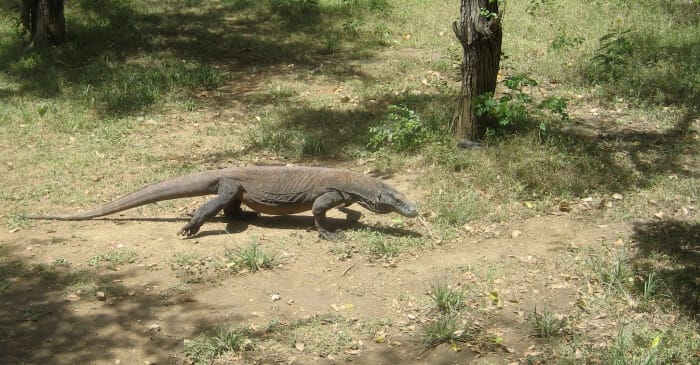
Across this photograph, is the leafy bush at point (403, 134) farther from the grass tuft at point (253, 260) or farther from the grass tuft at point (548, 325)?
the grass tuft at point (548, 325)

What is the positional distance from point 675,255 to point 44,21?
965 cm

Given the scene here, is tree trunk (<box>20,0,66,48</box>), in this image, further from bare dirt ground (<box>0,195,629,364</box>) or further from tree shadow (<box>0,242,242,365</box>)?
tree shadow (<box>0,242,242,365</box>)

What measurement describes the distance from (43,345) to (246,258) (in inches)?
65.9

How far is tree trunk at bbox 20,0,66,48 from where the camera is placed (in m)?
11.4

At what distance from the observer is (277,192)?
6562 millimetres

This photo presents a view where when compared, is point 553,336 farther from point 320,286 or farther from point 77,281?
point 77,281

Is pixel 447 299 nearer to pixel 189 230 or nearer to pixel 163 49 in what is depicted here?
pixel 189 230

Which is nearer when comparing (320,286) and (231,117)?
(320,286)

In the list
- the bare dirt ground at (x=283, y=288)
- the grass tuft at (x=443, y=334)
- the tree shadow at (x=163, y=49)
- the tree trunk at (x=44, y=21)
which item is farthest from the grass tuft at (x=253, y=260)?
the tree trunk at (x=44, y=21)

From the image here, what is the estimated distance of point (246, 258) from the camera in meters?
5.98

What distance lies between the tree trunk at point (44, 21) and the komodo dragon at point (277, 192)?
5.94 metres

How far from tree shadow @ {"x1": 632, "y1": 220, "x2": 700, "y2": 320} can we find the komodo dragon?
2012mm

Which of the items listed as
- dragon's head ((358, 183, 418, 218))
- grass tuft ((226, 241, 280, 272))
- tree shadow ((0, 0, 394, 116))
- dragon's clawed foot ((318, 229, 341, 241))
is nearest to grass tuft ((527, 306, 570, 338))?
dragon's head ((358, 183, 418, 218))

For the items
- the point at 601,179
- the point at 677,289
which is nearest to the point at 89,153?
the point at 601,179
